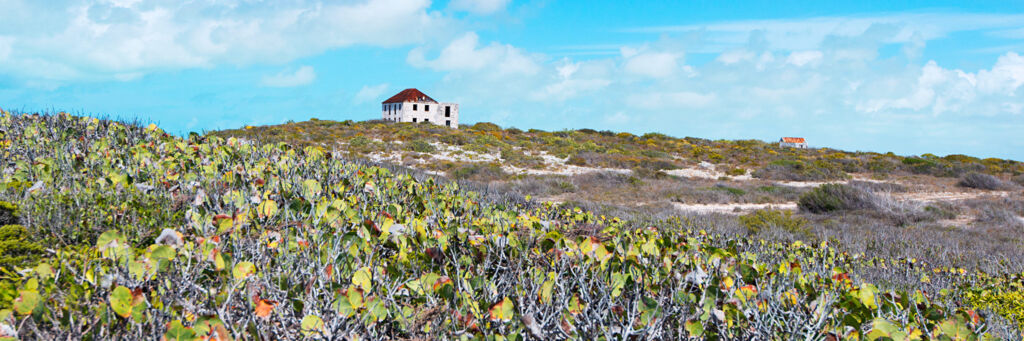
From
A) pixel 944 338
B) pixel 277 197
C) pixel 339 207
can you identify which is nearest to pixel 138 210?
pixel 277 197

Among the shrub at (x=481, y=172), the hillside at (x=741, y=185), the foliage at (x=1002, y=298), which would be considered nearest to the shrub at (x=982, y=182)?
the hillside at (x=741, y=185)

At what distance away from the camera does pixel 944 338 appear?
2139 millimetres

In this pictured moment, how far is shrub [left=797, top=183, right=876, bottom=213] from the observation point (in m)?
13.8

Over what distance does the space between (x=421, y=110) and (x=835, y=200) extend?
4350 cm

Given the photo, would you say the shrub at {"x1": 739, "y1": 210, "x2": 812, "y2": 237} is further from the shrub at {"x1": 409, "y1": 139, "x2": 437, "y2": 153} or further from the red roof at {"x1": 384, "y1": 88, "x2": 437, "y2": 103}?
the red roof at {"x1": 384, "y1": 88, "x2": 437, "y2": 103}

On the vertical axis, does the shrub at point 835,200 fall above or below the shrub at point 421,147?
below

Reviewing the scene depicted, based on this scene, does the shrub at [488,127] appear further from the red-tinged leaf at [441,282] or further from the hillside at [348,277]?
the red-tinged leaf at [441,282]

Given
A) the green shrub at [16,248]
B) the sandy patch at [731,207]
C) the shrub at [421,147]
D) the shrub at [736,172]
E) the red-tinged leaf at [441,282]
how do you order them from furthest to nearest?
the shrub at [421,147]
the shrub at [736,172]
the sandy patch at [731,207]
the green shrub at [16,248]
the red-tinged leaf at [441,282]

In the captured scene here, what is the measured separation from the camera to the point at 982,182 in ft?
67.6

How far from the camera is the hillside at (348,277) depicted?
Result: 209 centimetres

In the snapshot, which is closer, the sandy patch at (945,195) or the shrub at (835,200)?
the shrub at (835,200)

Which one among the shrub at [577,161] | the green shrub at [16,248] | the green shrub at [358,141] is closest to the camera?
the green shrub at [16,248]

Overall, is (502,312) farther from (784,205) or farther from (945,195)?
(945,195)

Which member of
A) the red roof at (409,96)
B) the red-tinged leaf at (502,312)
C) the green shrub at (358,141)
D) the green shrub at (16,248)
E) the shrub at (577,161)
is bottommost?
the red-tinged leaf at (502,312)
